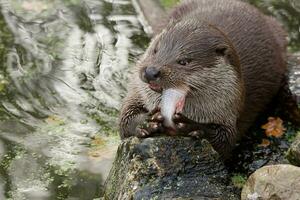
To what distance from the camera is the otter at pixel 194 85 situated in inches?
154

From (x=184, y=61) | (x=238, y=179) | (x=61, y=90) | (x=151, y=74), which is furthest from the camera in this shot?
(x=61, y=90)

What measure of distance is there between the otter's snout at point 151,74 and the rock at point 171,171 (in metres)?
0.37

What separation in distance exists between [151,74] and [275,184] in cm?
78

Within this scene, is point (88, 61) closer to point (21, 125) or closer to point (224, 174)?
point (21, 125)

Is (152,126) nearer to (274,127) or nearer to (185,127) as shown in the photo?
(185,127)

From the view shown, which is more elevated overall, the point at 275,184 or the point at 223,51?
the point at 223,51

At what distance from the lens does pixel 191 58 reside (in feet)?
13.1

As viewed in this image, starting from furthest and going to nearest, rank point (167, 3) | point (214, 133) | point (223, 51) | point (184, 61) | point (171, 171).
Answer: point (167, 3) → point (214, 133) → point (223, 51) → point (184, 61) → point (171, 171)

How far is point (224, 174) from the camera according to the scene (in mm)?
3941

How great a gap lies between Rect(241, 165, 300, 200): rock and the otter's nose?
0.68 metres

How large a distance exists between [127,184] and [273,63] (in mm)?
1575

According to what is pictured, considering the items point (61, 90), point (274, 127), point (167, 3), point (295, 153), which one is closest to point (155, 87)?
point (295, 153)

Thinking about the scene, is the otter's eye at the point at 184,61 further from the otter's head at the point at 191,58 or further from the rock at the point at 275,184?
the rock at the point at 275,184

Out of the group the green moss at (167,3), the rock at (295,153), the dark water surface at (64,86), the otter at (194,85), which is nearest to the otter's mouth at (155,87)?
the otter at (194,85)
